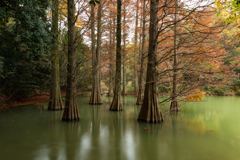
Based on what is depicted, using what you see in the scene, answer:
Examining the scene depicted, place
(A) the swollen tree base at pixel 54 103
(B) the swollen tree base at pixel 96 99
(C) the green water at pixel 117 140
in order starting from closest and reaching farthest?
(C) the green water at pixel 117 140 < (A) the swollen tree base at pixel 54 103 < (B) the swollen tree base at pixel 96 99

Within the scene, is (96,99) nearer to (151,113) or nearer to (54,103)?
(54,103)

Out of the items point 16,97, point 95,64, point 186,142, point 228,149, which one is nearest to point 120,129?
point 186,142

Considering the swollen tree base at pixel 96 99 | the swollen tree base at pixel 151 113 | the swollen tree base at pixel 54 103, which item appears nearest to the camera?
the swollen tree base at pixel 151 113

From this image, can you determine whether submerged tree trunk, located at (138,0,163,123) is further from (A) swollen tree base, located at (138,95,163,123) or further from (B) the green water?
(B) the green water

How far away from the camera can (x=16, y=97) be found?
1064 cm

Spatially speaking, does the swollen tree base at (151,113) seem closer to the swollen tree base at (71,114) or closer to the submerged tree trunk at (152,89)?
the submerged tree trunk at (152,89)

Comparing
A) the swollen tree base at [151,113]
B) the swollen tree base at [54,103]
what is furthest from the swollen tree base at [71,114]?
the swollen tree base at [151,113]

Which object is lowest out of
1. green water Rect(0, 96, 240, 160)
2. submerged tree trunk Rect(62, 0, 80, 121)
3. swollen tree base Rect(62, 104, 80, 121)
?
green water Rect(0, 96, 240, 160)

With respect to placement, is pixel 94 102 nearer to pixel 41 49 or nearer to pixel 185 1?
pixel 41 49

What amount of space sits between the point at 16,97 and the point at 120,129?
844 cm

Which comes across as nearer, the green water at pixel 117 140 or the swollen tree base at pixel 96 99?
the green water at pixel 117 140

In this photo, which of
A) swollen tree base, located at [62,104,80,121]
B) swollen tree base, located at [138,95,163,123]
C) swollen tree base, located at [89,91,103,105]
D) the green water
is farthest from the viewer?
swollen tree base, located at [89,91,103,105]


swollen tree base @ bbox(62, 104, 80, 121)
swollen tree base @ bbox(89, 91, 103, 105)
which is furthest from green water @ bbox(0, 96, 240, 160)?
swollen tree base @ bbox(89, 91, 103, 105)

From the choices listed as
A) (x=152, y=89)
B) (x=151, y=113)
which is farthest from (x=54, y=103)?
(x=152, y=89)
